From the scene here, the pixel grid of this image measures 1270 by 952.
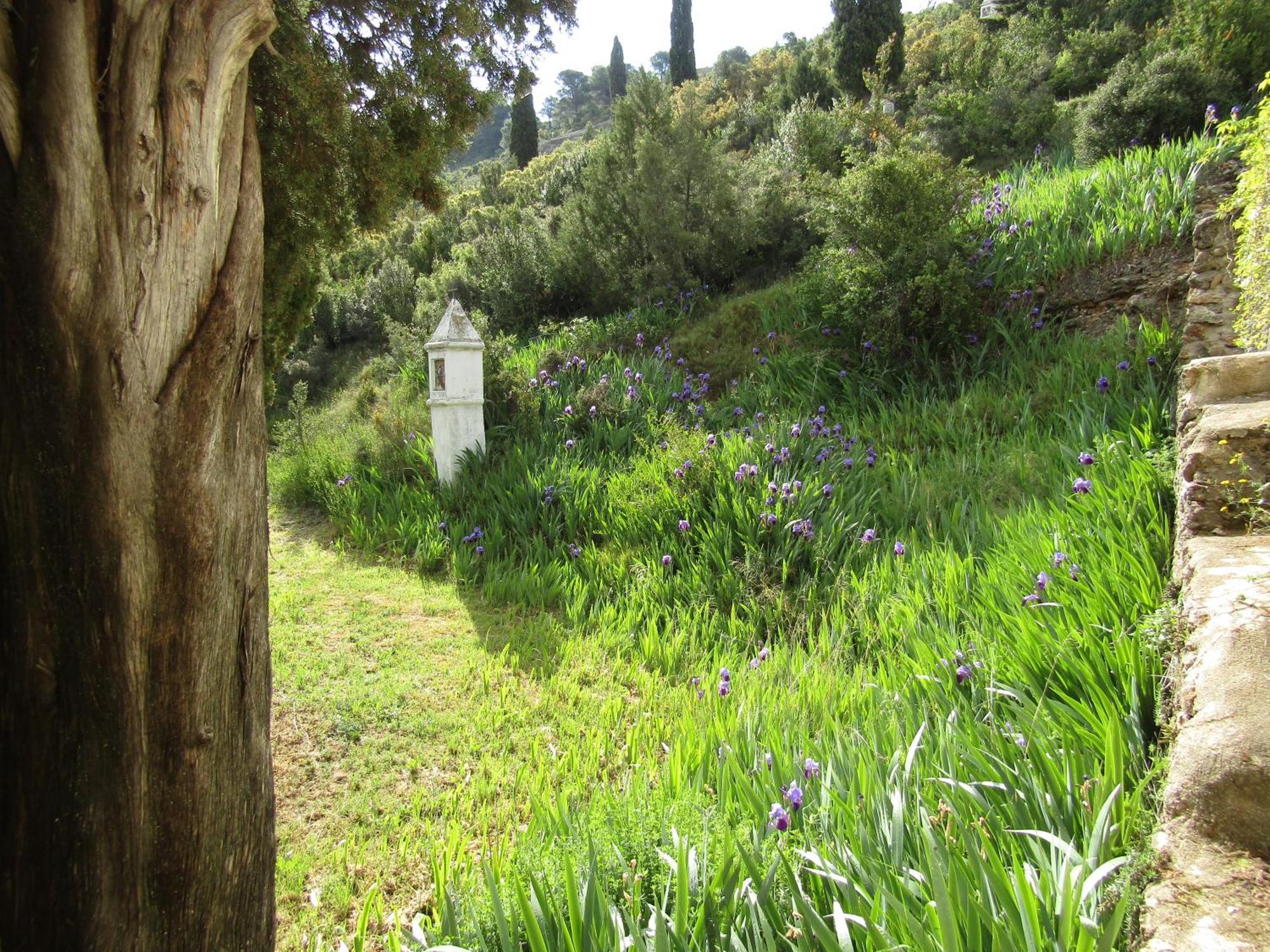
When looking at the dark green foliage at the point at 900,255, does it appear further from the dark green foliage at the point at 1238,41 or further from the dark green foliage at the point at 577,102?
the dark green foliage at the point at 577,102

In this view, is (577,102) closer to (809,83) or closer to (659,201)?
(809,83)

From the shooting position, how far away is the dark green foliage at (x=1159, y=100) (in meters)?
8.22

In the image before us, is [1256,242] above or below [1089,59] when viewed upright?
below

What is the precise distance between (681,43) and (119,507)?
30770 millimetres

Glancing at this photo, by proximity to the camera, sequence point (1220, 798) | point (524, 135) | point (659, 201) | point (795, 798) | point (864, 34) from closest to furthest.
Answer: point (1220, 798), point (795, 798), point (659, 201), point (864, 34), point (524, 135)

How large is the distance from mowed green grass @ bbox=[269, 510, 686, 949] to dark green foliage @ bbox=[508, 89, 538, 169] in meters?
25.1

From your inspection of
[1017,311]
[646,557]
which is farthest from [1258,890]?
[1017,311]

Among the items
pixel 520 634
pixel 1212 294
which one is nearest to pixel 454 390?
pixel 520 634

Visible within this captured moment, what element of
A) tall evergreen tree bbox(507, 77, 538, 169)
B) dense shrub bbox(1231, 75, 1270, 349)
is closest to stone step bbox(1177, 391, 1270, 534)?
dense shrub bbox(1231, 75, 1270, 349)

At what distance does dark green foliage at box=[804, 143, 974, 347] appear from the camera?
6.57 metres

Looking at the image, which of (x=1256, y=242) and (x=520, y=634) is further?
(x=520, y=634)

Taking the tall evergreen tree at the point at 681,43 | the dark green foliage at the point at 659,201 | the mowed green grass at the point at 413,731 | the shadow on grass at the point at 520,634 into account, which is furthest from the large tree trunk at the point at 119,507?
the tall evergreen tree at the point at 681,43

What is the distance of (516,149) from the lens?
88.6 feet

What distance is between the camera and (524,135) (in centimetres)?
2681
